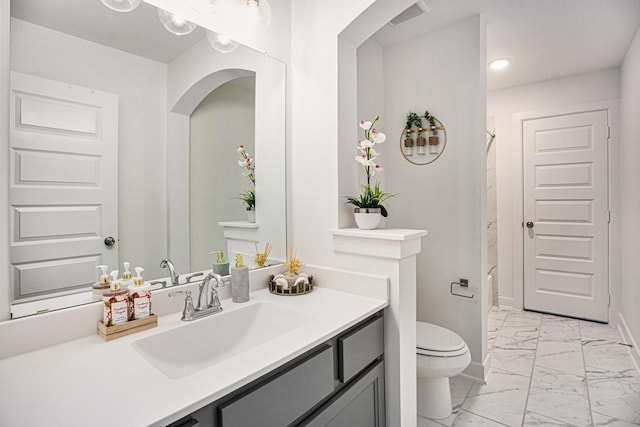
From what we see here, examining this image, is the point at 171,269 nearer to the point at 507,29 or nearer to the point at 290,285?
the point at 290,285

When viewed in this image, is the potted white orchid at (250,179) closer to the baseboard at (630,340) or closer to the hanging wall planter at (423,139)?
the hanging wall planter at (423,139)

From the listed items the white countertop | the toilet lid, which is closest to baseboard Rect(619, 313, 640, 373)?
the toilet lid

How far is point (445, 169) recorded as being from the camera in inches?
90.8

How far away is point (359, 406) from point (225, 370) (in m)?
0.65

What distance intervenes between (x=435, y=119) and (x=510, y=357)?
1.94 m

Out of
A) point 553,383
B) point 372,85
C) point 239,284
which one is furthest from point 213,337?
point 553,383

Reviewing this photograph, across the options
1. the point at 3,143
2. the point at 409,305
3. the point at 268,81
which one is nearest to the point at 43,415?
the point at 3,143

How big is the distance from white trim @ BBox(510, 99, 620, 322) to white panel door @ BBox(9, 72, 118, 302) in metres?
3.81

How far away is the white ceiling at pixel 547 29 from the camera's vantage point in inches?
81.8

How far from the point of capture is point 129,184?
4.07 feet

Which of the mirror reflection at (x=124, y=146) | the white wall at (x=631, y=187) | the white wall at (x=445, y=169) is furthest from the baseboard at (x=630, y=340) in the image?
the mirror reflection at (x=124, y=146)

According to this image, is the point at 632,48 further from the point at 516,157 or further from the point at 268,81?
the point at 268,81

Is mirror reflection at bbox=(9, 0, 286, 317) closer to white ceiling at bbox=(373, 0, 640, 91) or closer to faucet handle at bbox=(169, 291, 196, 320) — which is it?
faucet handle at bbox=(169, 291, 196, 320)

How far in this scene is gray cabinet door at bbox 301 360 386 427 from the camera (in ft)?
3.43
